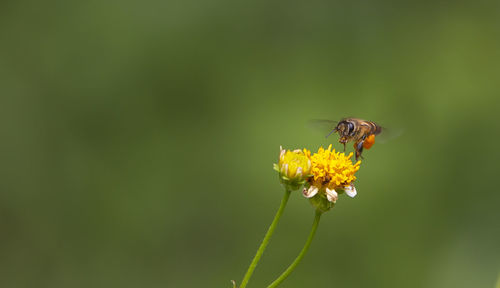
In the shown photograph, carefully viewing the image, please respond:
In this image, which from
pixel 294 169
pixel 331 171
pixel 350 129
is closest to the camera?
pixel 294 169

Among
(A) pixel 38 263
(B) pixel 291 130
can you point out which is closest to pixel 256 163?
(B) pixel 291 130

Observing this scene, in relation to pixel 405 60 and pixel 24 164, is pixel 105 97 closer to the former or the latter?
pixel 24 164

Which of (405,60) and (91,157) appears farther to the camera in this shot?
(405,60)

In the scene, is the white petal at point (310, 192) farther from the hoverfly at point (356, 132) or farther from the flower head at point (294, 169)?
the hoverfly at point (356, 132)

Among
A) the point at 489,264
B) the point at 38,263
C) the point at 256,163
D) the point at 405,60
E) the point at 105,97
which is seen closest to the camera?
the point at 489,264

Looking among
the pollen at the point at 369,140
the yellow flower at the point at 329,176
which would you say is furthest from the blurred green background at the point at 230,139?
the yellow flower at the point at 329,176

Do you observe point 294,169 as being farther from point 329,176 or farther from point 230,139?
point 230,139

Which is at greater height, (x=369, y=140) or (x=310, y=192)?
(x=369, y=140)

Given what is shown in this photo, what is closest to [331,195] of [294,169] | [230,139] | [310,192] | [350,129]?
[310,192]
